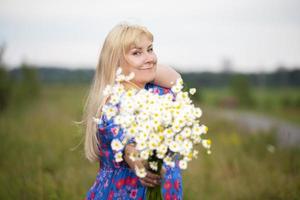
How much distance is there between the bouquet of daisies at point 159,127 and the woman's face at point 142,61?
0.54 meters

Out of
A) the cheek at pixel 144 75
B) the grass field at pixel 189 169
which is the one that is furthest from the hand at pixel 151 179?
the grass field at pixel 189 169

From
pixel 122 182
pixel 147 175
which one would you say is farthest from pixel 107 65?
pixel 147 175

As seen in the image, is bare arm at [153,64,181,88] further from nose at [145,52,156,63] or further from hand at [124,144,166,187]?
hand at [124,144,166,187]

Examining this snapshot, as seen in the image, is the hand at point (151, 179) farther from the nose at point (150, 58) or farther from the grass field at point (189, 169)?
the grass field at point (189, 169)

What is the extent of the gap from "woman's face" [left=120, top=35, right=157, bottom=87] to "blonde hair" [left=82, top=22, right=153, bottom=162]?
29 mm

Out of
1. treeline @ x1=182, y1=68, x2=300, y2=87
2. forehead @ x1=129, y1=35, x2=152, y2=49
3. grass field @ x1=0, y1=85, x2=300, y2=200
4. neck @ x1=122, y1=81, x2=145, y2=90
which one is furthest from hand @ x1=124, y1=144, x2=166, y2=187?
treeline @ x1=182, y1=68, x2=300, y2=87

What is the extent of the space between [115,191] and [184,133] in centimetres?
89

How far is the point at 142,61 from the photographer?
8.13 ft

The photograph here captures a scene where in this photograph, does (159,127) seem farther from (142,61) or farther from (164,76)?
(164,76)

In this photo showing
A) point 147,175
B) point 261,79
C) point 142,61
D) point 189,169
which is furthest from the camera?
point 261,79

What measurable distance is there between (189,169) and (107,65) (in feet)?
13.1

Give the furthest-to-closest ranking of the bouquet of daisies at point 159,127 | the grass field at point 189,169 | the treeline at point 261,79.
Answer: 1. the treeline at point 261,79
2. the grass field at point 189,169
3. the bouquet of daisies at point 159,127

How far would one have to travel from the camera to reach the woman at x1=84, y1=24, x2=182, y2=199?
2.49 meters

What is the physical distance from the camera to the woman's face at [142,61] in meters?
2.48
